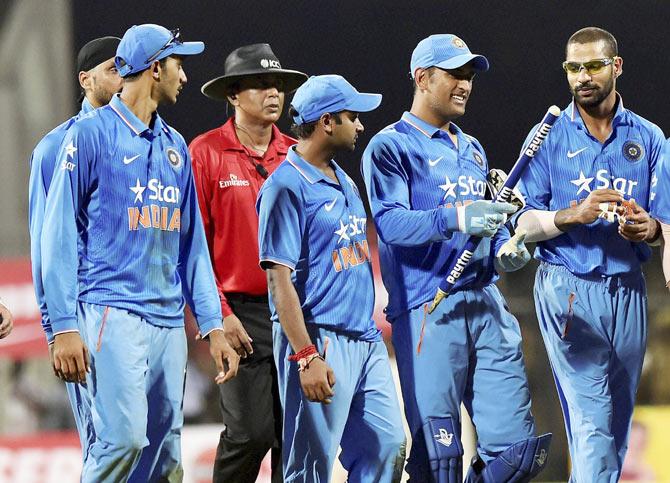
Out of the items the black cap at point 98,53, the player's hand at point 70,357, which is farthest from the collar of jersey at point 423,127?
the player's hand at point 70,357

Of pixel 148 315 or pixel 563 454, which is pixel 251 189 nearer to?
pixel 148 315

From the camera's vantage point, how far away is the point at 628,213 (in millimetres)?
4852

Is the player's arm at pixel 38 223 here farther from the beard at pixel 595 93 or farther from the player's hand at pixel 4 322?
the beard at pixel 595 93

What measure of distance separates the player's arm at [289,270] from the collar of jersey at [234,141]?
816 mm

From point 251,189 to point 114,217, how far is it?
1.01 meters

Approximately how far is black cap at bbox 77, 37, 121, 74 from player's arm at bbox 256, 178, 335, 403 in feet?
3.67

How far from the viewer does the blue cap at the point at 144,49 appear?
454 cm

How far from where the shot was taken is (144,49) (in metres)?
4.53

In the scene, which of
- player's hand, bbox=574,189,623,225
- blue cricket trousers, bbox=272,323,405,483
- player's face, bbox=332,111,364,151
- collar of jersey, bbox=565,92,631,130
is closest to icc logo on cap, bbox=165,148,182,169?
player's face, bbox=332,111,364,151

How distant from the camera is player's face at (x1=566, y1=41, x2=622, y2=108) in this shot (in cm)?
503

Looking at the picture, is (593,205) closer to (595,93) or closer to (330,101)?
(595,93)

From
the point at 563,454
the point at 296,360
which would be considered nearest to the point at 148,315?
the point at 296,360

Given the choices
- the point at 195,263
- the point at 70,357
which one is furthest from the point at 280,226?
the point at 70,357

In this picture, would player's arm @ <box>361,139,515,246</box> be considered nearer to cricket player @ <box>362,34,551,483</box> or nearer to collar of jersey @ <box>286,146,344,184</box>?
cricket player @ <box>362,34,551,483</box>
